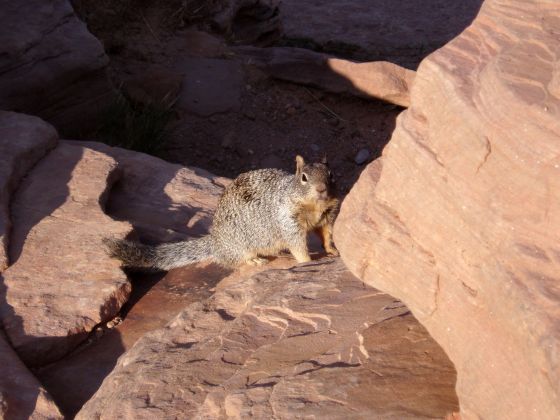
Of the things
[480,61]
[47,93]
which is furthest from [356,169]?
[480,61]

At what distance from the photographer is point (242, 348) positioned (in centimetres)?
475

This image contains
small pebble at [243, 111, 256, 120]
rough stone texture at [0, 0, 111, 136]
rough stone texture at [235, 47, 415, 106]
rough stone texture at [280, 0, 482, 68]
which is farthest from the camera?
rough stone texture at [280, 0, 482, 68]

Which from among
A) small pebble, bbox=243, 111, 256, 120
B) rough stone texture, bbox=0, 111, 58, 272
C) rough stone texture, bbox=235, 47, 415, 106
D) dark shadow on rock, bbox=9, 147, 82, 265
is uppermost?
rough stone texture, bbox=0, 111, 58, 272

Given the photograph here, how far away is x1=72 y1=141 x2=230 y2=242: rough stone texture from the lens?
7.95 m

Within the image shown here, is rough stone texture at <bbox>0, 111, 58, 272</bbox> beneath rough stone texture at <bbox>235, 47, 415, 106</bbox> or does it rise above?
above

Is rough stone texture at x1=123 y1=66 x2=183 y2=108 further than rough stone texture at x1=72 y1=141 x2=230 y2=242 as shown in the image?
Yes

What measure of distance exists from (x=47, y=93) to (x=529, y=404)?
8.24 m

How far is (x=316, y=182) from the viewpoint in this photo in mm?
6836

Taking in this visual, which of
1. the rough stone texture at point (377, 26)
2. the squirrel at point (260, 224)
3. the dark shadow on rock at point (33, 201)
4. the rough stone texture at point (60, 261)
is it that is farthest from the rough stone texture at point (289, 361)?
the rough stone texture at point (377, 26)

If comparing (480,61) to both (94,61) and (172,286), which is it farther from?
(94,61)

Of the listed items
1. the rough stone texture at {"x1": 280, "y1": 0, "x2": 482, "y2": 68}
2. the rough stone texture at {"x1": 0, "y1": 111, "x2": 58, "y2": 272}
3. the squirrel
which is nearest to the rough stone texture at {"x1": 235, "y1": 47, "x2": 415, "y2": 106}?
the rough stone texture at {"x1": 280, "y1": 0, "x2": 482, "y2": 68}

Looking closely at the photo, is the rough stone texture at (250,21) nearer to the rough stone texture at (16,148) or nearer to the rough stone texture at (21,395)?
the rough stone texture at (16,148)

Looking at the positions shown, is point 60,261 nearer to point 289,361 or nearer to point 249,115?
point 289,361

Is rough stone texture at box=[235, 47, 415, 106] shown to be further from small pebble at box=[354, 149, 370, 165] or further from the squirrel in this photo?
the squirrel
